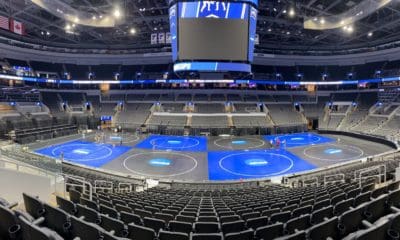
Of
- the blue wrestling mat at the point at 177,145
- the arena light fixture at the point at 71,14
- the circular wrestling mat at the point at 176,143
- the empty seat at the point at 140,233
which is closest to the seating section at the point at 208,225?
the empty seat at the point at 140,233

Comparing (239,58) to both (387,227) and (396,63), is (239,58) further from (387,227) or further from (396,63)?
(396,63)

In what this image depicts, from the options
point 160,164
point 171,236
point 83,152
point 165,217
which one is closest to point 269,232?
point 171,236

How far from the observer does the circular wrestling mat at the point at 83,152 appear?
2272cm

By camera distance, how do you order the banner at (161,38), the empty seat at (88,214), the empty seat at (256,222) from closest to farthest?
the empty seat at (88,214) → the empty seat at (256,222) → the banner at (161,38)

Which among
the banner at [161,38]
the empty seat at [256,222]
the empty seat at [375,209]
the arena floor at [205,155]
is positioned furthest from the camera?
the banner at [161,38]

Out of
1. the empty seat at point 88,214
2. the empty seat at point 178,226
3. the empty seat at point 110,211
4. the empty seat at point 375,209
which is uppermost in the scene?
the empty seat at point 375,209

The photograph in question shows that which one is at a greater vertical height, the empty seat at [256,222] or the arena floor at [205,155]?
the empty seat at [256,222]

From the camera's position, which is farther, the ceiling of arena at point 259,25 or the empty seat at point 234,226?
the ceiling of arena at point 259,25

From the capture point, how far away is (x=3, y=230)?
3.36m

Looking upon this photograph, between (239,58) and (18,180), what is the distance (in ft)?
49.9

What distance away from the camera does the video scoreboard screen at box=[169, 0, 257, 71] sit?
57.5 ft

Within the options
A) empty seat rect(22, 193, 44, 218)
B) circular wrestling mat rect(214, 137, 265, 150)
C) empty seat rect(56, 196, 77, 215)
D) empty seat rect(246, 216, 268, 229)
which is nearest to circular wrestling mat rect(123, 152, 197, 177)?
circular wrestling mat rect(214, 137, 265, 150)

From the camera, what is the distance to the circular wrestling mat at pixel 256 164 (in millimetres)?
18964

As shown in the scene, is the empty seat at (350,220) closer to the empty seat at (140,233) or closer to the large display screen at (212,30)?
the empty seat at (140,233)
